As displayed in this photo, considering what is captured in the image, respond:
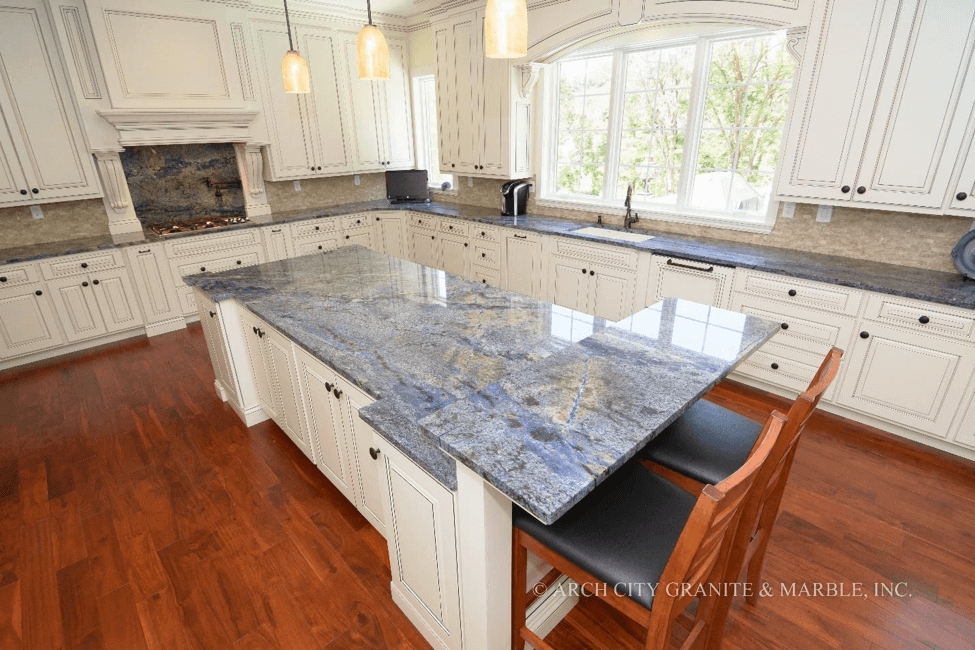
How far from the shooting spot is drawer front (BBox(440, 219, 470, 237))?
179 inches

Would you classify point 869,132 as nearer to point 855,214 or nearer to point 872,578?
point 855,214

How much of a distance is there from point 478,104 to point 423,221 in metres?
1.32

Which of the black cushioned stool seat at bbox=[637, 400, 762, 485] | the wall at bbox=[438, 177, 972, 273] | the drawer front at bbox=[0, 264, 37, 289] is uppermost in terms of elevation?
the wall at bbox=[438, 177, 972, 273]

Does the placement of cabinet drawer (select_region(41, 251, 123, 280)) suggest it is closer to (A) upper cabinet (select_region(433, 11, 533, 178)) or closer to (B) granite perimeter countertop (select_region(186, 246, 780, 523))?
(B) granite perimeter countertop (select_region(186, 246, 780, 523))

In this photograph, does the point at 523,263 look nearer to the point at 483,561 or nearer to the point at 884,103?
the point at 884,103

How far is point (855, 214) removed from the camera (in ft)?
9.20

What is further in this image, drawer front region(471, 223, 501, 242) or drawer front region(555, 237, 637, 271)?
drawer front region(471, 223, 501, 242)

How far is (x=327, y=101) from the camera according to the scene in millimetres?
4863

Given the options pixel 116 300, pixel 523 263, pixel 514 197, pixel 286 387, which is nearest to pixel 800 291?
pixel 523 263

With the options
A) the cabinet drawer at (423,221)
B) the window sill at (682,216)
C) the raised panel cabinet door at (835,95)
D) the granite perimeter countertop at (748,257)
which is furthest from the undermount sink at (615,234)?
the cabinet drawer at (423,221)

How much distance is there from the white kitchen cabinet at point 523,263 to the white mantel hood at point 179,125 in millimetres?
2662

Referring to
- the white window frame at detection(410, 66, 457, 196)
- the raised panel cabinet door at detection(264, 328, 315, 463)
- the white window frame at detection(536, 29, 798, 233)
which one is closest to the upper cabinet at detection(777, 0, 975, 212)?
the white window frame at detection(536, 29, 798, 233)

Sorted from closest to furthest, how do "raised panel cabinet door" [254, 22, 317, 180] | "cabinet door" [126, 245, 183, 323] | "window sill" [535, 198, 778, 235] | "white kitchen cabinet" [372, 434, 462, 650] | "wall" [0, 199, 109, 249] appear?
"white kitchen cabinet" [372, 434, 462, 650] < "window sill" [535, 198, 778, 235] < "wall" [0, 199, 109, 249] < "cabinet door" [126, 245, 183, 323] < "raised panel cabinet door" [254, 22, 317, 180]

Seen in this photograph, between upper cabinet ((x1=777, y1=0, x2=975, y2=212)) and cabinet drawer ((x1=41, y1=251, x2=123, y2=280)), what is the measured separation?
499cm
